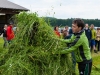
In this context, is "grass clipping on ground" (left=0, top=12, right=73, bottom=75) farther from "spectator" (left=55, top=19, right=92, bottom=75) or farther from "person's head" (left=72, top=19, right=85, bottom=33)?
"person's head" (left=72, top=19, right=85, bottom=33)

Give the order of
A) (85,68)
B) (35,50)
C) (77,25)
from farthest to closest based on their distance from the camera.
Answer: (35,50), (85,68), (77,25)

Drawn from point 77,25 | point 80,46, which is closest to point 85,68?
point 80,46

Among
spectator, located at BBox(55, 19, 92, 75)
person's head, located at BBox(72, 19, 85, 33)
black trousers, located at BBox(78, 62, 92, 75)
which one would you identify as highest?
person's head, located at BBox(72, 19, 85, 33)

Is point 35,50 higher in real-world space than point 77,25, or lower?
lower

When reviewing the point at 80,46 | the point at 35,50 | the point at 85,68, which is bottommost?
the point at 85,68

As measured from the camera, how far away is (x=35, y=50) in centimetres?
648

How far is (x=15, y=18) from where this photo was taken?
6.89m

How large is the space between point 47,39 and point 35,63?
1.98ft

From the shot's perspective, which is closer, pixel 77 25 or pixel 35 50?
pixel 77 25

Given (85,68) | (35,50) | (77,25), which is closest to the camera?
(77,25)

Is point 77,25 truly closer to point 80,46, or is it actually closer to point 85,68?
point 80,46

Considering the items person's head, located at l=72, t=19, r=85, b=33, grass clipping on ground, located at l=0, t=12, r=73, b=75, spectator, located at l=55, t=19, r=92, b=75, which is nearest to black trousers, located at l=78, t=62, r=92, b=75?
spectator, located at l=55, t=19, r=92, b=75

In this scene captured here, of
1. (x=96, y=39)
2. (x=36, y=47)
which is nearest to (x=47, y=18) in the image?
(x=36, y=47)

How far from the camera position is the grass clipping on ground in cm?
641
